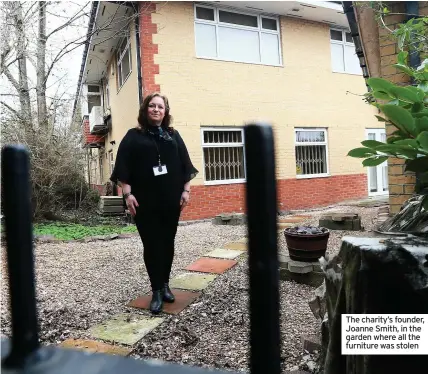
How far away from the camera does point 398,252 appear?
3.63 ft

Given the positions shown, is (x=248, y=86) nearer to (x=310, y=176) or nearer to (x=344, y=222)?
(x=310, y=176)

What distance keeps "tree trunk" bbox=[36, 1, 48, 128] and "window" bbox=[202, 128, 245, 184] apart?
3896 millimetres

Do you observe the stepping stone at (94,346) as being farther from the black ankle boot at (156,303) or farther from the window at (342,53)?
the window at (342,53)

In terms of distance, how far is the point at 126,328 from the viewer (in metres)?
2.38

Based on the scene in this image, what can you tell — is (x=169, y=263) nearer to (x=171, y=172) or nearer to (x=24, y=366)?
(x=171, y=172)

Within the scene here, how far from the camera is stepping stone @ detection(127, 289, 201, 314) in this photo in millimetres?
2717

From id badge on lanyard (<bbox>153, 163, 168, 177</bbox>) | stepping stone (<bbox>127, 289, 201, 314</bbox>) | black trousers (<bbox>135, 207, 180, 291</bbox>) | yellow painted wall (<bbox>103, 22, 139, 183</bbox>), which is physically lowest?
stepping stone (<bbox>127, 289, 201, 314</bbox>)

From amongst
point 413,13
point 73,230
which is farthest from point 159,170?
point 73,230

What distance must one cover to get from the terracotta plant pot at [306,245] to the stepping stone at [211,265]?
2.54 ft

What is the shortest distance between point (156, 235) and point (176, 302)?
61cm

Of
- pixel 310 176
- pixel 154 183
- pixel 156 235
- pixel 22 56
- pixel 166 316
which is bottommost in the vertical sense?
pixel 166 316

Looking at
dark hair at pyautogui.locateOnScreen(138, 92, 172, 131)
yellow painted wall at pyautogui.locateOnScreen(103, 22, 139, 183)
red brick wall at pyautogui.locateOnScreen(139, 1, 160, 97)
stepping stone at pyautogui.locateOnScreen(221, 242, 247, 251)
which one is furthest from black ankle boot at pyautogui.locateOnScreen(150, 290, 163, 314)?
yellow painted wall at pyautogui.locateOnScreen(103, 22, 139, 183)

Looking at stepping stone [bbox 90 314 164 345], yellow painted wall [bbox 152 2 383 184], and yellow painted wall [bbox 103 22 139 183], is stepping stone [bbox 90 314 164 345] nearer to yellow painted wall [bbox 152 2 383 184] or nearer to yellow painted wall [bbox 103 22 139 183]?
yellow painted wall [bbox 152 2 383 184]

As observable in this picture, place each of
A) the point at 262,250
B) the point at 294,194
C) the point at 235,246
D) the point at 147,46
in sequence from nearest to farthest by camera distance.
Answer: the point at 262,250, the point at 235,246, the point at 147,46, the point at 294,194
